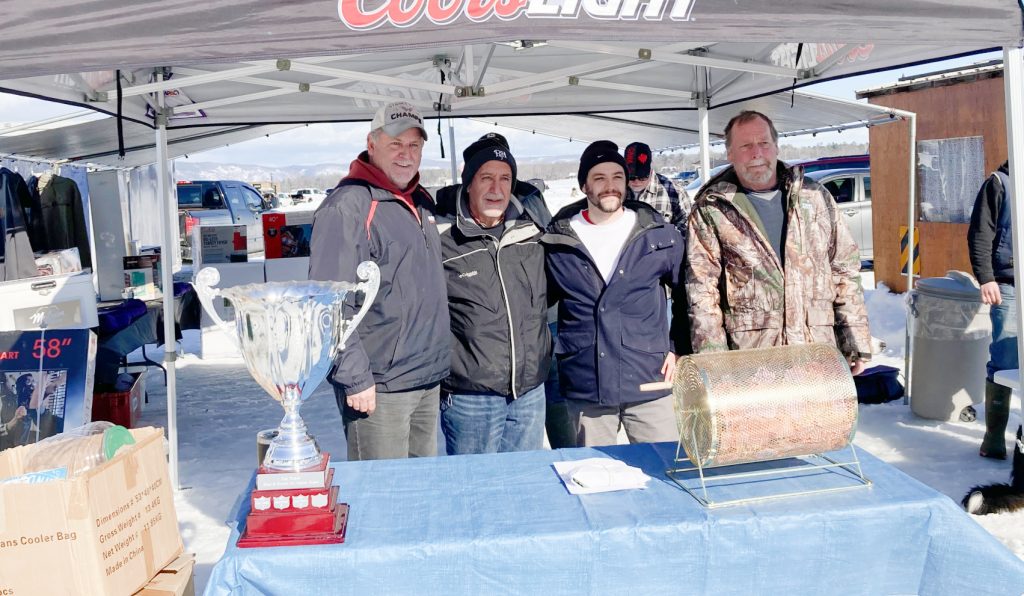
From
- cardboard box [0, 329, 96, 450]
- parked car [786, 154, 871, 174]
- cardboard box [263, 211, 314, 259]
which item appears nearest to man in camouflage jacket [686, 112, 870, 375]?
cardboard box [0, 329, 96, 450]

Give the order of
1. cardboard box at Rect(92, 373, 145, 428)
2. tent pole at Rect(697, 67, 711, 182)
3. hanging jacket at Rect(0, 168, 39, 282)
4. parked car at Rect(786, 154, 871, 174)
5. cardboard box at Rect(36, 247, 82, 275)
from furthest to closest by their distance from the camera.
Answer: parked car at Rect(786, 154, 871, 174) < hanging jacket at Rect(0, 168, 39, 282) < cardboard box at Rect(36, 247, 82, 275) < tent pole at Rect(697, 67, 711, 182) < cardboard box at Rect(92, 373, 145, 428)

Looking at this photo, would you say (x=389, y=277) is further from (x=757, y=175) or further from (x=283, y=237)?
(x=283, y=237)

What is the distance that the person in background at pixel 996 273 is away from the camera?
4.27m

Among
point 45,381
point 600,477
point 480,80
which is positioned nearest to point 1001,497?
point 600,477

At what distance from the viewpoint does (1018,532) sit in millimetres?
3336

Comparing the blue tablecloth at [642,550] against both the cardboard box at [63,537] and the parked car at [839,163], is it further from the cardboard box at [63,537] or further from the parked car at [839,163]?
the parked car at [839,163]

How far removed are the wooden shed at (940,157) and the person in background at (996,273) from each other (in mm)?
3601

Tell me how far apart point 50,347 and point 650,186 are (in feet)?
10.5

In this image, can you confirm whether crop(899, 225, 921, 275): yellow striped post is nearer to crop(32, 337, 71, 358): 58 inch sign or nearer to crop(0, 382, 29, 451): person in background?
crop(32, 337, 71, 358): 58 inch sign

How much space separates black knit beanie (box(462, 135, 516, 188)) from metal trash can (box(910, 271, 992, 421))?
3.47 m

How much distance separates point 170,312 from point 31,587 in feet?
8.07

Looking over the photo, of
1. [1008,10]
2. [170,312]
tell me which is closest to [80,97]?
[170,312]

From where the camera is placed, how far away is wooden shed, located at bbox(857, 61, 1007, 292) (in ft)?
25.1

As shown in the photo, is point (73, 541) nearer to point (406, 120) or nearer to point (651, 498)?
point (651, 498)
